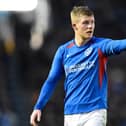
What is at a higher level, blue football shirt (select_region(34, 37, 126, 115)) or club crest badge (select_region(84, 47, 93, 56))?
club crest badge (select_region(84, 47, 93, 56))

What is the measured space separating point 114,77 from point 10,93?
6.76 feet

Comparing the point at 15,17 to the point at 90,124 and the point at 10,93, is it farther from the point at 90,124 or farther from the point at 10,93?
the point at 90,124

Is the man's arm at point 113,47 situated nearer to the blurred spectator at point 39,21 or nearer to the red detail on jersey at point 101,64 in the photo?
the red detail on jersey at point 101,64

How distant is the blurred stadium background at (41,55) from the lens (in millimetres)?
14227

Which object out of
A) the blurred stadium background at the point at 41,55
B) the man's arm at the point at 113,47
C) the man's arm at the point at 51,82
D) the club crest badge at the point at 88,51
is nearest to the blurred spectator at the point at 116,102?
the blurred stadium background at the point at 41,55

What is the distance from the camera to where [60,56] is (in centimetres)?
684

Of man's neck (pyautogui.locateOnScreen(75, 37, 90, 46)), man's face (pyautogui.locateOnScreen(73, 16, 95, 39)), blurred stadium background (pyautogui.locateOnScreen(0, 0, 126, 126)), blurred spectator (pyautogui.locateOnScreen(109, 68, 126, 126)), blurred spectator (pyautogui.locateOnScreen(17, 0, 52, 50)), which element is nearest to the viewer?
man's face (pyautogui.locateOnScreen(73, 16, 95, 39))

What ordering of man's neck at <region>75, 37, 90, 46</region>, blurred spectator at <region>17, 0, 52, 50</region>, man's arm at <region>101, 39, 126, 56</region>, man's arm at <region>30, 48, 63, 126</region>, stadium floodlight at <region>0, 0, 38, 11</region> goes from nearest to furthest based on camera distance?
man's arm at <region>101, 39, 126, 56</region>, man's neck at <region>75, 37, 90, 46</region>, man's arm at <region>30, 48, 63, 126</region>, stadium floodlight at <region>0, 0, 38, 11</region>, blurred spectator at <region>17, 0, 52, 50</region>

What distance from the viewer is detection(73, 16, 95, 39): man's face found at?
6543mm

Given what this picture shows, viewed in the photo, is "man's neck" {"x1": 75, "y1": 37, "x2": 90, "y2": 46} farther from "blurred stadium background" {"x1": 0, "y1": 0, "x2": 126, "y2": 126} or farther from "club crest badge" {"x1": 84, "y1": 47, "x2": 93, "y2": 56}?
"blurred stadium background" {"x1": 0, "y1": 0, "x2": 126, "y2": 126}

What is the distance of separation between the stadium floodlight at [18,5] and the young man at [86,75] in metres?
8.11

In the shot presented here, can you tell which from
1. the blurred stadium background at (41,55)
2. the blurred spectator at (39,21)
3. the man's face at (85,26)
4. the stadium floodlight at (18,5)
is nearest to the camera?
the man's face at (85,26)

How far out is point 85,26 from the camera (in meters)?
6.59

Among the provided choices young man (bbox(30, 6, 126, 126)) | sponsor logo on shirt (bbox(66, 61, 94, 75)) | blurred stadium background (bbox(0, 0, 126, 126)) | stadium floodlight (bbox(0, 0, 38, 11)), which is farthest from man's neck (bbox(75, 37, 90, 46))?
stadium floodlight (bbox(0, 0, 38, 11))
